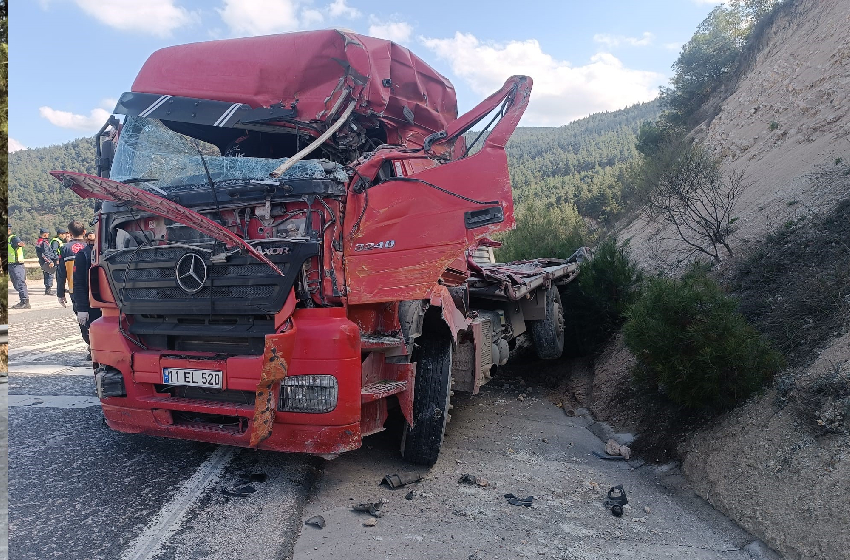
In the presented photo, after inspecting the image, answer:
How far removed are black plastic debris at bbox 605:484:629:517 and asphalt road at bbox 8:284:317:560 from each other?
2002 mm

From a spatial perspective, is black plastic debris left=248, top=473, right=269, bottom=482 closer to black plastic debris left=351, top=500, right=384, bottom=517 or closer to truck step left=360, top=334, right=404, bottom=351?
black plastic debris left=351, top=500, right=384, bottom=517

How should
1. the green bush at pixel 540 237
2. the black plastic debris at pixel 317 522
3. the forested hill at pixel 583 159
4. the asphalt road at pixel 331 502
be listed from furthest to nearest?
the forested hill at pixel 583 159 < the green bush at pixel 540 237 < the black plastic debris at pixel 317 522 < the asphalt road at pixel 331 502

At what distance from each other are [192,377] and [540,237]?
13336mm

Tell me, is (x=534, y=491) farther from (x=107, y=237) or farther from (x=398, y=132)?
(x=107, y=237)

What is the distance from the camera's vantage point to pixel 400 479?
4.14 metres

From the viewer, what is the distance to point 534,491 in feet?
13.6

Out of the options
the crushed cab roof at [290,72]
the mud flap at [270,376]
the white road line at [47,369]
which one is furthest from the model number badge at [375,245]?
the white road line at [47,369]

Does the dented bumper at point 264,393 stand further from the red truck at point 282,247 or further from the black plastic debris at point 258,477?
the black plastic debris at point 258,477

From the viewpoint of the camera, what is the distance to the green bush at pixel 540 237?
12.0 metres

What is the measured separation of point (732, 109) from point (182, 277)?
66.4ft

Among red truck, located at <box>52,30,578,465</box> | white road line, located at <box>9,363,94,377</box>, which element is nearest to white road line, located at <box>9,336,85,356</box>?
white road line, located at <box>9,363,94,377</box>

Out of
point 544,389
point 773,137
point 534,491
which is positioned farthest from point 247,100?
point 773,137

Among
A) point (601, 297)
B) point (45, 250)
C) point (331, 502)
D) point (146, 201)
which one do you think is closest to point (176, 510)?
point (331, 502)

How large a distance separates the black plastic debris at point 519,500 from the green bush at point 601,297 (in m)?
4.31
